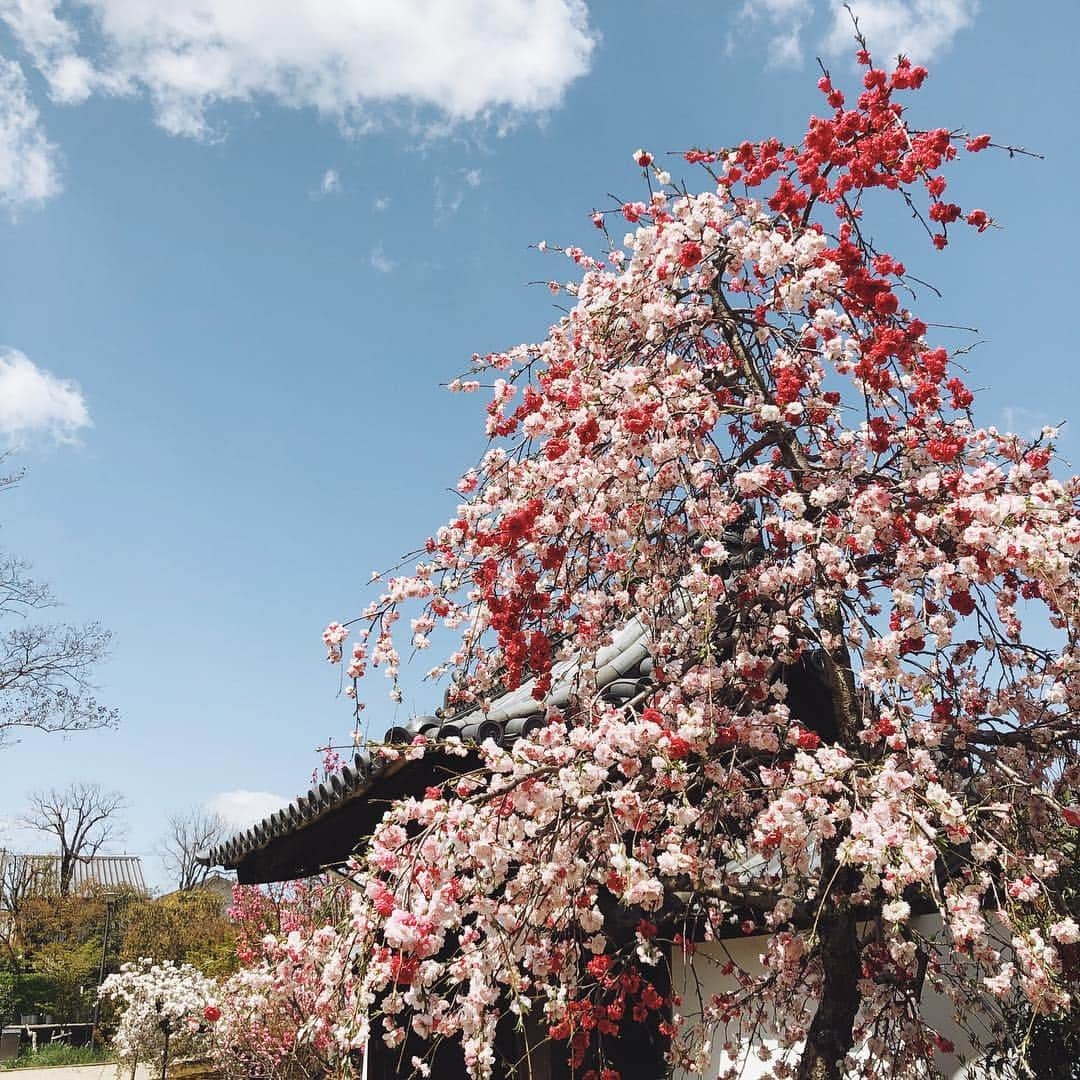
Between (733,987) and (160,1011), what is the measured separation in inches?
372

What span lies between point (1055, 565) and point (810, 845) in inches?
48.8

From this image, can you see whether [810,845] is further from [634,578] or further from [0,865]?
[0,865]

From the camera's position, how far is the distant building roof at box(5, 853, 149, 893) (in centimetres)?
2511

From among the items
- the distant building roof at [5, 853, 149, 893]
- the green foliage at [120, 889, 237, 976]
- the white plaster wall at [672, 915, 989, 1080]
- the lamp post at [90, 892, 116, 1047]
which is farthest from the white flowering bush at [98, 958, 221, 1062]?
the distant building roof at [5, 853, 149, 893]

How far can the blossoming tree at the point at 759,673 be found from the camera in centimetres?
283

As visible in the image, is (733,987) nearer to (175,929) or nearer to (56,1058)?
(56,1058)

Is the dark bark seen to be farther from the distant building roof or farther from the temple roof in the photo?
the distant building roof

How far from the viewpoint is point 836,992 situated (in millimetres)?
3260

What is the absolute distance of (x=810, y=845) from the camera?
3080 mm

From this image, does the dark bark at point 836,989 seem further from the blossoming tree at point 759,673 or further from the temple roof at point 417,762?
the temple roof at point 417,762

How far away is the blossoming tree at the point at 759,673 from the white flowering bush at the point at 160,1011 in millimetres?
9378

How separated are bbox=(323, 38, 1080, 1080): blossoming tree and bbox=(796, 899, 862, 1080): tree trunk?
1 cm

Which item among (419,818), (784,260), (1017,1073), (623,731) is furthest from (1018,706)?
(419,818)

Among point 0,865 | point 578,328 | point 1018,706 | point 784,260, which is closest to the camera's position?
point 784,260
